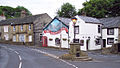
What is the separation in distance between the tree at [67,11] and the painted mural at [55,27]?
852 inches

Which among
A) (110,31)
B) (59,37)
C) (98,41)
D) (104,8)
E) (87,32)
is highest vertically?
(104,8)

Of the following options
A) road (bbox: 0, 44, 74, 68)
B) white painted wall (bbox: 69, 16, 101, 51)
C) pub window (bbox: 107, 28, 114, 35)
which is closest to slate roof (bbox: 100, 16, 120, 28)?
pub window (bbox: 107, 28, 114, 35)

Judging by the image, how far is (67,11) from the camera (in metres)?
60.5

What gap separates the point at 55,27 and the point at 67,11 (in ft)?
77.8

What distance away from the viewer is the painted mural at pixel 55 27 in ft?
119

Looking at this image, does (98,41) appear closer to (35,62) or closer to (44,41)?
(44,41)

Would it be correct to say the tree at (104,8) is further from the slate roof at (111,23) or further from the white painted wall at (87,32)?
the white painted wall at (87,32)

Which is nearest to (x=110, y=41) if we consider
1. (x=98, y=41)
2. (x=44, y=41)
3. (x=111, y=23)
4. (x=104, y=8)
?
(x=98, y=41)

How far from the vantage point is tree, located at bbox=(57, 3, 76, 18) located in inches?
2377

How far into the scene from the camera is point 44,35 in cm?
4081

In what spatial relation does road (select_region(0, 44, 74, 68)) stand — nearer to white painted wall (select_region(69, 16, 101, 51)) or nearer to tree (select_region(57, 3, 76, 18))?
white painted wall (select_region(69, 16, 101, 51))

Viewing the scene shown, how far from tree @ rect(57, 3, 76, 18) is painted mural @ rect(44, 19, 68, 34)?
2165 cm

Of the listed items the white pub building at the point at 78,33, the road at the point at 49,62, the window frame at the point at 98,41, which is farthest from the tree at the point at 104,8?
the road at the point at 49,62

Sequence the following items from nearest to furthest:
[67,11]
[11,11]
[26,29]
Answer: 1. [26,29]
2. [67,11]
3. [11,11]
